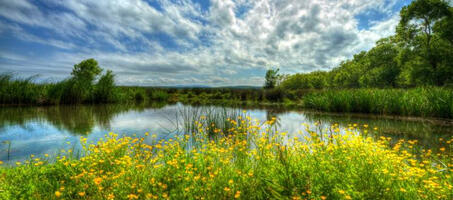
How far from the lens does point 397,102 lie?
10430mm

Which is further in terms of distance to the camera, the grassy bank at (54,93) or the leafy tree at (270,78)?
the leafy tree at (270,78)

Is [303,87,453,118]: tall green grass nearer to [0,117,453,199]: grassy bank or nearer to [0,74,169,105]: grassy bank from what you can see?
[0,117,453,199]: grassy bank

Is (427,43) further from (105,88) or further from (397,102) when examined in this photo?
(105,88)

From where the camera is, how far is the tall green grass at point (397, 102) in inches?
355

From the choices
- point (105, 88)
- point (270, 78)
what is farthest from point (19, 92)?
point (270, 78)

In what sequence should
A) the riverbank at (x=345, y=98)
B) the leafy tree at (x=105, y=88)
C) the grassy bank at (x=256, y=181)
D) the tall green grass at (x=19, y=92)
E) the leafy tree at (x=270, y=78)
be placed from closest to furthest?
1. the grassy bank at (x=256, y=181)
2. the riverbank at (x=345, y=98)
3. the tall green grass at (x=19, y=92)
4. the leafy tree at (x=105, y=88)
5. the leafy tree at (x=270, y=78)

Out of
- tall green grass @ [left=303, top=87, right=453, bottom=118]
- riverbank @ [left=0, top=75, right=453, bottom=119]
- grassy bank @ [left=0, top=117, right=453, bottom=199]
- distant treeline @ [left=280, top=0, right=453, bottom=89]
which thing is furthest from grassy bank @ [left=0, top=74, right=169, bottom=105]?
distant treeline @ [left=280, top=0, right=453, bottom=89]

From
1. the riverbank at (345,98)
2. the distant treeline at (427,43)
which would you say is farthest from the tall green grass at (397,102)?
the distant treeline at (427,43)

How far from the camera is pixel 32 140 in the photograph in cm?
531

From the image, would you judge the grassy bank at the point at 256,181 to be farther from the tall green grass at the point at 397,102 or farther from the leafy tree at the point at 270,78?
the leafy tree at the point at 270,78

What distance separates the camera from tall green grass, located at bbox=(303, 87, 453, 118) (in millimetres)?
9022

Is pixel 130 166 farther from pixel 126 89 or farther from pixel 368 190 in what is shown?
pixel 126 89

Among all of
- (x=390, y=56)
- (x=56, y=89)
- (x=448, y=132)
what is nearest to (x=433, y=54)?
(x=390, y=56)

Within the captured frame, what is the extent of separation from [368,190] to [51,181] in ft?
13.5
